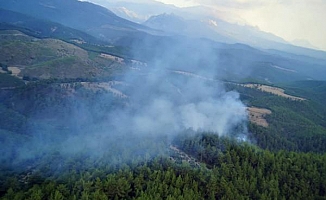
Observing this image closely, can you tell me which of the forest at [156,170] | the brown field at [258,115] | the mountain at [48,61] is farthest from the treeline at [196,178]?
the mountain at [48,61]

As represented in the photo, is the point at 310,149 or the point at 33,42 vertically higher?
the point at 33,42

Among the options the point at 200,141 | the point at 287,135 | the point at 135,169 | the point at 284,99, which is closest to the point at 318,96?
the point at 284,99

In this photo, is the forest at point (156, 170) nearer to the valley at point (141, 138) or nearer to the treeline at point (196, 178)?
the treeline at point (196, 178)

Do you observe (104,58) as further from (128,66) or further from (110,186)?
(110,186)

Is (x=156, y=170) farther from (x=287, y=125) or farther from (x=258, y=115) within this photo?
(x=258, y=115)

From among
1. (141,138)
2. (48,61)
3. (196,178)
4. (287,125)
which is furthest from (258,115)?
(48,61)

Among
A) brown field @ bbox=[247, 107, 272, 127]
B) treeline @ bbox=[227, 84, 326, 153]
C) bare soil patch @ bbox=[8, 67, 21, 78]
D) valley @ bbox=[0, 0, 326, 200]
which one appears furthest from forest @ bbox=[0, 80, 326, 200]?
brown field @ bbox=[247, 107, 272, 127]
